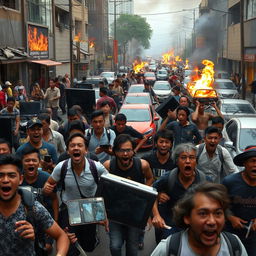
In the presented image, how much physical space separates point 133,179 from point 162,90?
24.3 metres

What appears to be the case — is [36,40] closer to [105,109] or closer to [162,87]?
[162,87]

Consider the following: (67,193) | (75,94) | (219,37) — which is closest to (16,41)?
(75,94)

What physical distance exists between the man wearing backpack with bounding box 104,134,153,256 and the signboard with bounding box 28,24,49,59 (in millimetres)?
22310

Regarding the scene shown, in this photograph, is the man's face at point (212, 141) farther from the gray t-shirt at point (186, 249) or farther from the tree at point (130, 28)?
the tree at point (130, 28)

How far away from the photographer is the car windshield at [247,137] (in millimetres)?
8961

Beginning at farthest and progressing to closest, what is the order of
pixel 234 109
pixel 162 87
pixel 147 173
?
1. pixel 162 87
2. pixel 234 109
3. pixel 147 173

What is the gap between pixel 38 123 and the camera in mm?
6238

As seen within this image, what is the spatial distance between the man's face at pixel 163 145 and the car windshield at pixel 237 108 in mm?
9961

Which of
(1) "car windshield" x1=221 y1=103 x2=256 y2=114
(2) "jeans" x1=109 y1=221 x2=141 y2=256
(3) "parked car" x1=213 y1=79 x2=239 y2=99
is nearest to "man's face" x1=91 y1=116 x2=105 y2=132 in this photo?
(2) "jeans" x1=109 y1=221 x2=141 y2=256

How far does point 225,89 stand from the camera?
26.0 meters

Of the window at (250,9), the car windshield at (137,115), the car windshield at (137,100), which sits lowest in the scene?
the car windshield at (137,115)

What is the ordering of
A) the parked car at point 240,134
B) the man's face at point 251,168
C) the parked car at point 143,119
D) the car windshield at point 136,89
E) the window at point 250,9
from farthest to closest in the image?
the window at point 250,9
the car windshield at point 136,89
the parked car at point 143,119
the parked car at point 240,134
the man's face at point 251,168

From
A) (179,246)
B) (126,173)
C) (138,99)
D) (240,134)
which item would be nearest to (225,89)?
(138,99)

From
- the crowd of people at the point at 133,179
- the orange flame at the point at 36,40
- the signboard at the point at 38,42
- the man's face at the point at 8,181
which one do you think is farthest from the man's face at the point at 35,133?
the orange flame at the point at 36,40
